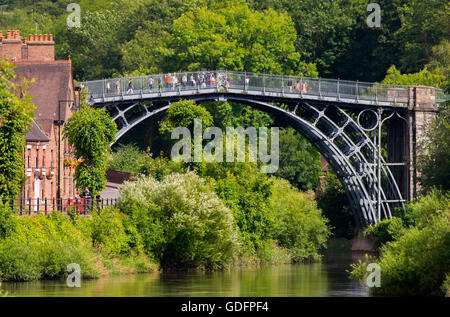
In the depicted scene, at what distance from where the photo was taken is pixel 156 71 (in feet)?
310

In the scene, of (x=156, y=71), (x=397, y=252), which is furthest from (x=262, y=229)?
(x=156, y=71)

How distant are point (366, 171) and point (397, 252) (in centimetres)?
3181

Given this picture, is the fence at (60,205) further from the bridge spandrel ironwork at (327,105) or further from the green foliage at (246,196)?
the bridge spandrel ironwork at (327,105)

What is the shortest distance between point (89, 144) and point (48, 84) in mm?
6403

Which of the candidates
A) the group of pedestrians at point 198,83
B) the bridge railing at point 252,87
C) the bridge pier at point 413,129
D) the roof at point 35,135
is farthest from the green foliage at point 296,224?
the roof at point 35,135

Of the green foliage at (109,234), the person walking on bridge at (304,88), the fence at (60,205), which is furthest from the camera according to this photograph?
Result: the person walking on bridge at (304,88)

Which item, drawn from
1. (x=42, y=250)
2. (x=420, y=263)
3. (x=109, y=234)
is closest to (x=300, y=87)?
(x=109, y=234)

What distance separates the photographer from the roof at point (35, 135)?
61531mm

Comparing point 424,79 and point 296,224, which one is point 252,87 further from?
point 424,79

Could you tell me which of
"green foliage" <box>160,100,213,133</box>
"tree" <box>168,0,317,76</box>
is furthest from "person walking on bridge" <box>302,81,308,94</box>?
"tree" <box>168,0,317,76</box>

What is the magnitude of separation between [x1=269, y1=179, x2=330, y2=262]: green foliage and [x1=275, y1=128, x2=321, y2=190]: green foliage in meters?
18.4

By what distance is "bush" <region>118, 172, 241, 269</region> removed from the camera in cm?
5794

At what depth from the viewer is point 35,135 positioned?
204 feet
